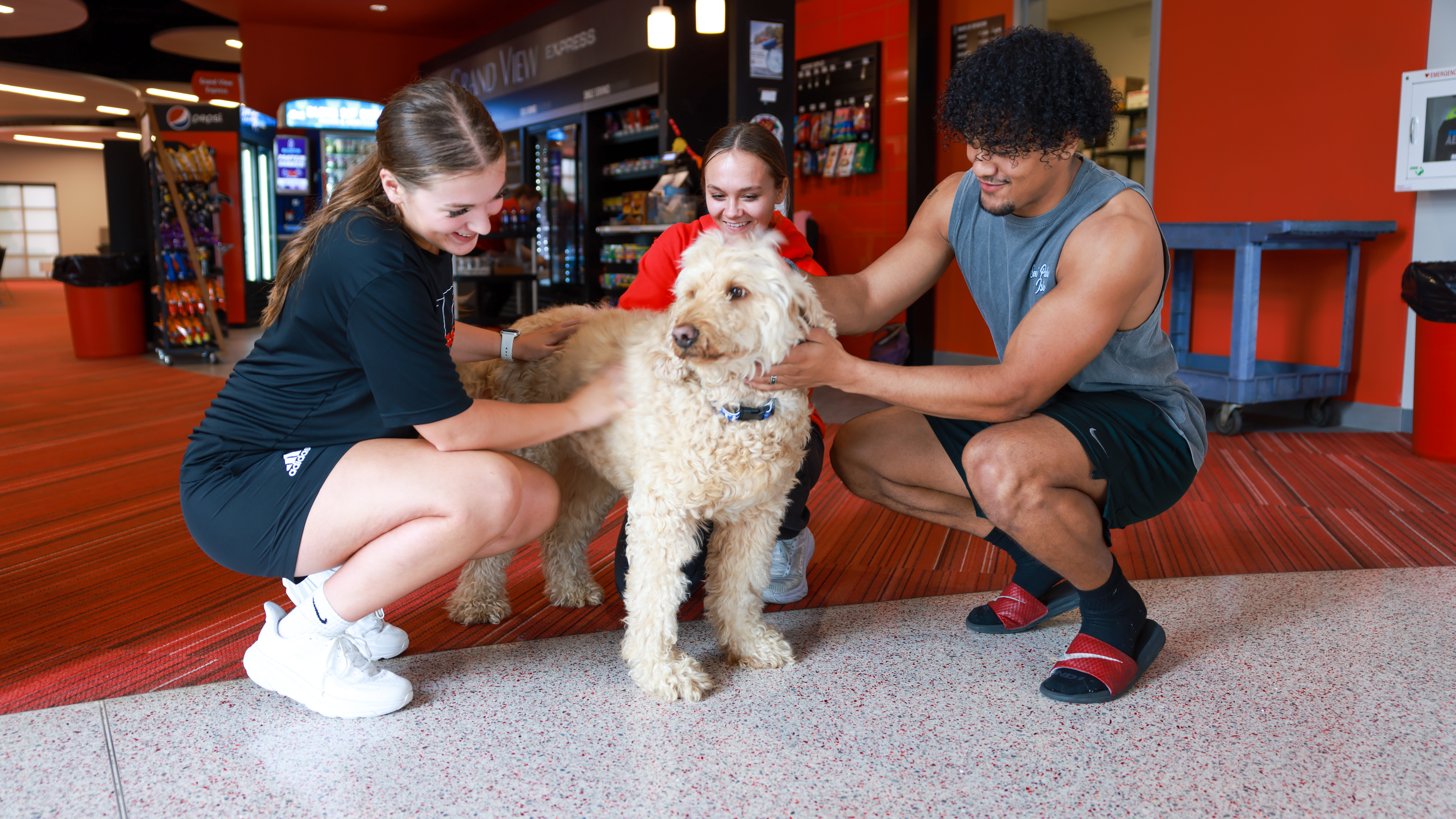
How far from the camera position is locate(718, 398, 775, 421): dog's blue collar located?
179 centimetres

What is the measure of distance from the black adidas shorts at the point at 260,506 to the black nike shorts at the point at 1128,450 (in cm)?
133

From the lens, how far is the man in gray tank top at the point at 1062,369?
187cm

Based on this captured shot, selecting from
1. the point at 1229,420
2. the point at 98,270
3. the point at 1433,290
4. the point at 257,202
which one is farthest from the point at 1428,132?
the point at 257,202

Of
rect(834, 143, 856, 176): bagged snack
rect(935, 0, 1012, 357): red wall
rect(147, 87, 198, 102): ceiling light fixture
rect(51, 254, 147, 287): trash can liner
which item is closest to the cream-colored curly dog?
rect(935, 0, 1012, 357): red wall

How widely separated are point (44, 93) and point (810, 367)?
2049 cm

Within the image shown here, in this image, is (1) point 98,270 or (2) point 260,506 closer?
(2) point 260,506

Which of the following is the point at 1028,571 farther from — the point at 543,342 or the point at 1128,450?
the point at 543,342

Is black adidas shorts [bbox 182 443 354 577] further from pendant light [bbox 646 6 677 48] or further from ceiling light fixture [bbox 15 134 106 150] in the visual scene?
ceiling light fixture [bbox 15 134 106 150]

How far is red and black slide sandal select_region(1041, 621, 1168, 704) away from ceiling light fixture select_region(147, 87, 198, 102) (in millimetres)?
19649

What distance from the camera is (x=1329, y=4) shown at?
4.67 metres

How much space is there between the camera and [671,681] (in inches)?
74.0

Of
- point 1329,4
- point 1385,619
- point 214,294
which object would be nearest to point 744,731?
point 1385,619

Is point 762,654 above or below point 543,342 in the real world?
below

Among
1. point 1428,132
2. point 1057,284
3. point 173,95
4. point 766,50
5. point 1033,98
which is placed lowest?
point 1057,284
